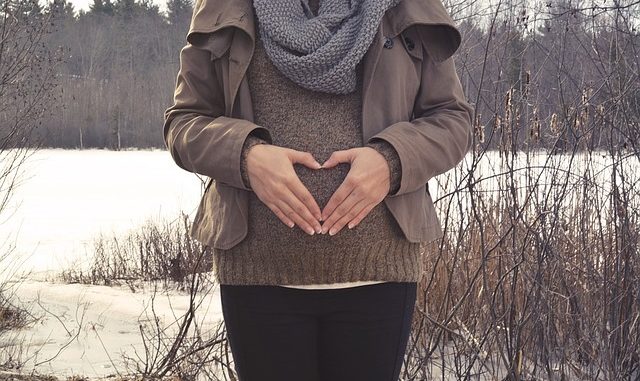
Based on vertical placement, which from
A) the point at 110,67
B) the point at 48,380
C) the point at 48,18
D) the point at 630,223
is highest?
the point at 110,67

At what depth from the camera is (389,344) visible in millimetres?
1458

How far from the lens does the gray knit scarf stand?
138cm

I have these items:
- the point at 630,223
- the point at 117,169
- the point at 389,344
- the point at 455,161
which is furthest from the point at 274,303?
the point at 117,169

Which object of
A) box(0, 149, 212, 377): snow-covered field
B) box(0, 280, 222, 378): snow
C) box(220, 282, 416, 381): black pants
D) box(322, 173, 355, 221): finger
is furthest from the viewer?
box(0, 149, 212, 377): snow-covered field

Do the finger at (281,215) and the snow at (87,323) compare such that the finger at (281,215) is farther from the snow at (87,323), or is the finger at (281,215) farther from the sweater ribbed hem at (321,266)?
the snow at (87,323)

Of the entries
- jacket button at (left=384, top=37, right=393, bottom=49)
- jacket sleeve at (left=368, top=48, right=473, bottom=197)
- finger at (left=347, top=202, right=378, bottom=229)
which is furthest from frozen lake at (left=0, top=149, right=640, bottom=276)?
finger at (left=347, top=202, right=378, bottom=229)

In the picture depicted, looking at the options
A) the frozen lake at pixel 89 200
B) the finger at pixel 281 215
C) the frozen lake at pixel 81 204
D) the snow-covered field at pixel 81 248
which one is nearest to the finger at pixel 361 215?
the finger at pixel 281 215

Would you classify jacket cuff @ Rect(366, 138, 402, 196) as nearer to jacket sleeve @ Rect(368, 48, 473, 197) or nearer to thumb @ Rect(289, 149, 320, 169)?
jacket sleeve @ Rect(368, 48, 473, 197)

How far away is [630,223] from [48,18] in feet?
12.8

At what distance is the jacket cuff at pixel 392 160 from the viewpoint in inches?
53.4

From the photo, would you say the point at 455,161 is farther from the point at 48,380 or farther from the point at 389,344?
the point at 48,380

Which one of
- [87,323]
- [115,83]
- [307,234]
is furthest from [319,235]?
[115,83]

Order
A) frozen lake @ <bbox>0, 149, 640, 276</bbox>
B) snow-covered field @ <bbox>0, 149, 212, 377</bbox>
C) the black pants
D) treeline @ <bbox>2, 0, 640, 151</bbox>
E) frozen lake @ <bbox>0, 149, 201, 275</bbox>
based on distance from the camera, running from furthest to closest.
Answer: frozen lake @ <bbox>0, 149, 201, 275</bbox> → frozen lake @ <bbox>0, 149, 640, 276</bbox> → snow-covered field @ <bbox>0, 149, 212, 377</bbox> → treeline @ <bbox>2, 0, 640, 151</bbox> → the black pants

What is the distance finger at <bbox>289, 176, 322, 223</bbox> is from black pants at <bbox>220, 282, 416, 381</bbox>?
160 mm
